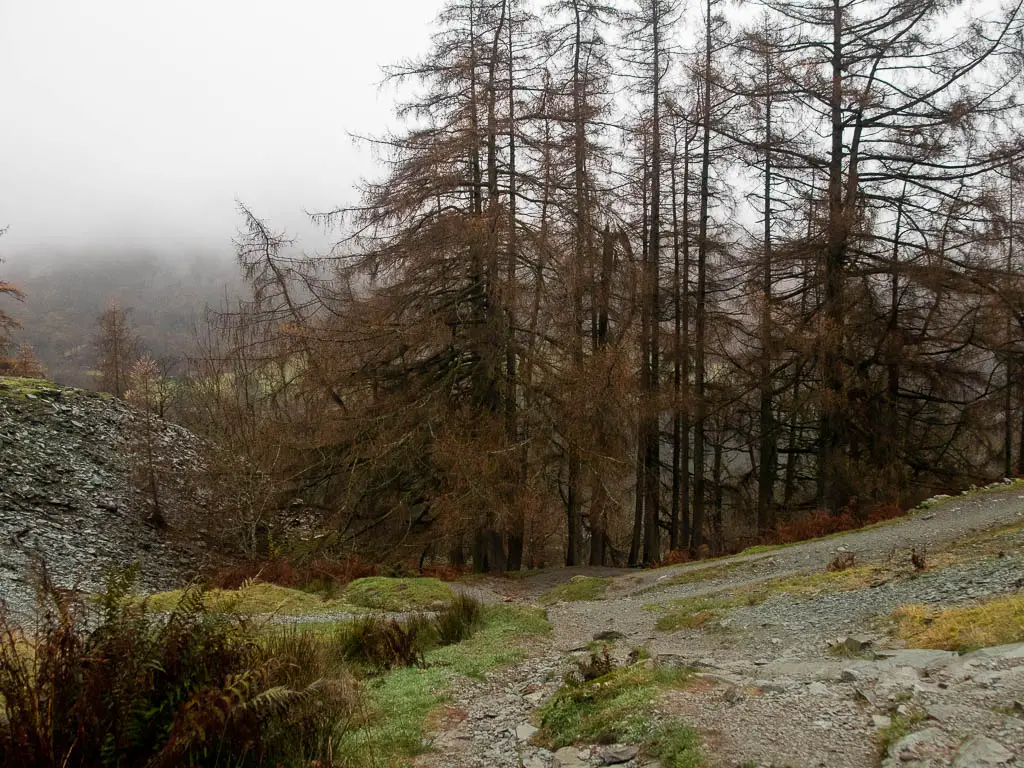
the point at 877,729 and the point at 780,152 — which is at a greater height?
the point at 780,152

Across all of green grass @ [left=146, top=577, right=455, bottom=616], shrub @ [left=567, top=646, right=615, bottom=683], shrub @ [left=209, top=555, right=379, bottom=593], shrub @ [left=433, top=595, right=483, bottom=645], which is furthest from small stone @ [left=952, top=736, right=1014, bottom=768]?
shrub @ [left=209, top=555, right=379, bottom=593]

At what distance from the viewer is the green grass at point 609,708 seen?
153 inches

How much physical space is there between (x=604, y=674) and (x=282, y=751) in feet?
8.05

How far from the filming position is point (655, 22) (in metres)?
19.3

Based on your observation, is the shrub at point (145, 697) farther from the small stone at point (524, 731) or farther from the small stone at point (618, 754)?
the small stone at point (618, 754)

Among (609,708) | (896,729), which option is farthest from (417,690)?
(896,729)

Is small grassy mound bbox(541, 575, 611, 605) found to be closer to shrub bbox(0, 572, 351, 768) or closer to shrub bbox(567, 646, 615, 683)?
shrub bbox(567, 646, 615, 683)

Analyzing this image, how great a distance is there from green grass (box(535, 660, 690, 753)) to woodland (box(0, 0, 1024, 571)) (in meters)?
7.91

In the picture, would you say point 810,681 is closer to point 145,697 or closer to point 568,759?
point 568,759

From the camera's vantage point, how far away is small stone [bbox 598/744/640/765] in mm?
3594

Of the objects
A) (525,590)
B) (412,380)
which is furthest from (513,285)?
(525,590)

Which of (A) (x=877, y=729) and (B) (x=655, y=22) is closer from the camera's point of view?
(A) (x=877, y=729)

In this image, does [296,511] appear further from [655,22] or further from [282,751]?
[655,22]

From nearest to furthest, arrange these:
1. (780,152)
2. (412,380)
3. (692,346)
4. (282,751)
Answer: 1. (282,751)
2. (412,380)
3. (780,152)
4. (692,346)
